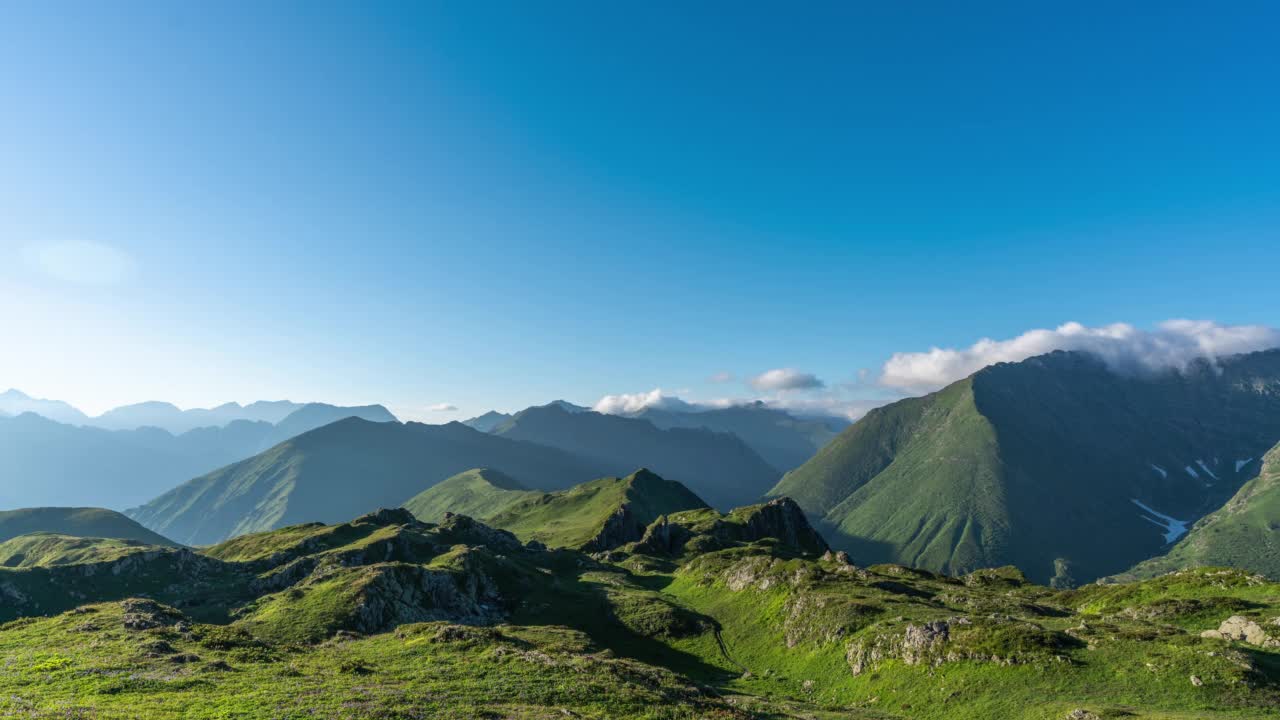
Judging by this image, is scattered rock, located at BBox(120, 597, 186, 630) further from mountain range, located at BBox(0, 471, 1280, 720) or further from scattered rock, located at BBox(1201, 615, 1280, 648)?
scattered rock, located at BBox(1201, 615, 1280, 648)

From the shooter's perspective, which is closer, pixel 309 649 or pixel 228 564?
pixel 309 649

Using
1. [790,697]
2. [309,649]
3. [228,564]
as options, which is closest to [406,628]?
[309,649]

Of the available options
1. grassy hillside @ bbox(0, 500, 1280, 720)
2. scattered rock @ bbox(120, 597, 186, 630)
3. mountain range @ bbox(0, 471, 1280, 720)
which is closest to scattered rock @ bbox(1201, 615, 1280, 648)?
mountain range @ bbox(0, 471, 1280, 720)

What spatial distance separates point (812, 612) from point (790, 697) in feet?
61.3

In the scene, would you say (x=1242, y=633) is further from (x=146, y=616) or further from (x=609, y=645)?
(x=146, y=616)

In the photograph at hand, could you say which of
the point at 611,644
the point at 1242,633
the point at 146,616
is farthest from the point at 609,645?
the point at 1242,633

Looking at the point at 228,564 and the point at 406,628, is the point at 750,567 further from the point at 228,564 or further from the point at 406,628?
the point at 228,564

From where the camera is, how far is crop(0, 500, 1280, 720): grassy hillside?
42000 millimetres

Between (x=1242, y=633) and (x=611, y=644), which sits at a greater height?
(x=1242, y=633)

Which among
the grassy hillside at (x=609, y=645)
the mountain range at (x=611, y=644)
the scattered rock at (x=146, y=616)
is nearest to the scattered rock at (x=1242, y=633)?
the mountain range at (x=611, y=644)

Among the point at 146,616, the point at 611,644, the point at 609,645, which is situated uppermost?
the point at 146,616

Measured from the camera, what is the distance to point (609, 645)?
87750 millimetres

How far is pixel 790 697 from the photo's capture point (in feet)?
211

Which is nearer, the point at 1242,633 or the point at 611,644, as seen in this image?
the point at 1242,633
